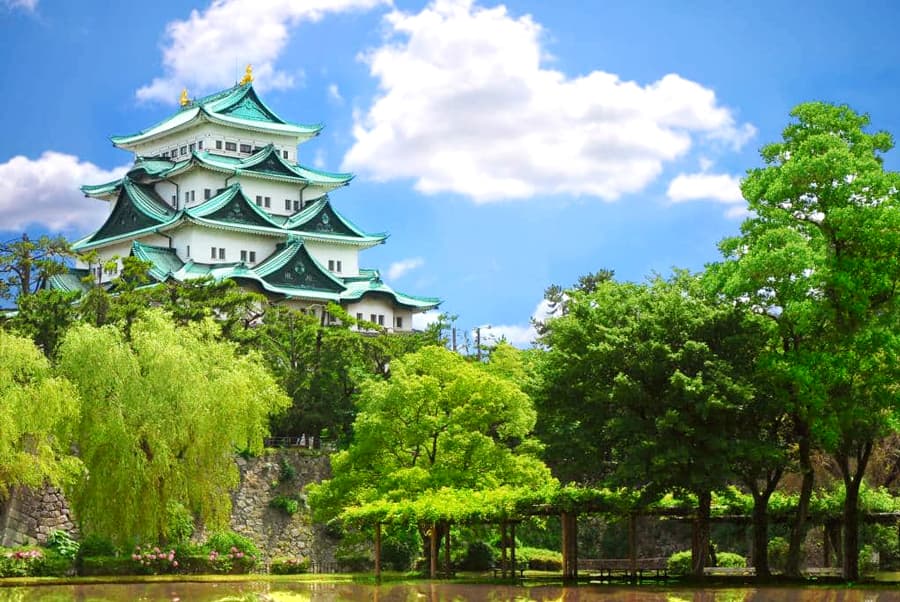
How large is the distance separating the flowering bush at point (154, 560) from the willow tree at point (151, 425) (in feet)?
1.29

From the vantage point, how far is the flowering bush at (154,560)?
119 feet

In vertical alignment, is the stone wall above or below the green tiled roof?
below

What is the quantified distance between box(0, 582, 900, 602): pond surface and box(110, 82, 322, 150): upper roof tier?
1680 inches

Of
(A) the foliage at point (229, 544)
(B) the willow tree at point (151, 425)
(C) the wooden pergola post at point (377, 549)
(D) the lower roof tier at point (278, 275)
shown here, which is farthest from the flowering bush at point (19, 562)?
(D) the lower roof tier at point (278, 275)

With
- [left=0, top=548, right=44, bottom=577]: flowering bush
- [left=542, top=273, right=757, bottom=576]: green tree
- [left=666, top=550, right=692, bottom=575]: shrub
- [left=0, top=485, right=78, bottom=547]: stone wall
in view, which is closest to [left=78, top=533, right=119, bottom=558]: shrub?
[left=0, top=548, right=44, bottom=577]: flowering bush

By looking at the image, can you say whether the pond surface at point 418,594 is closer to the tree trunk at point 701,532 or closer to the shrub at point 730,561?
the tree trunk at point 701,532

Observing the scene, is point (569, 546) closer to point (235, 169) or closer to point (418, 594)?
point (418, 594)

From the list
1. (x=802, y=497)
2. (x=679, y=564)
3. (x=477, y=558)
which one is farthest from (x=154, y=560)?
(x=802, y=497)

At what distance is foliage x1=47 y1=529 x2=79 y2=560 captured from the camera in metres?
36.3

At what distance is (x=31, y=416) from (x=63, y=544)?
18.9ft

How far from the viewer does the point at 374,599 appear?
2852 centimetres

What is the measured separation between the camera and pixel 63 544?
37.2 meters

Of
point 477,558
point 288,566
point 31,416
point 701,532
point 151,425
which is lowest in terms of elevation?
point 288,566

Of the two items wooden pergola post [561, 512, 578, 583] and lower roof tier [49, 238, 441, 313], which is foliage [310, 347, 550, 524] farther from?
lower roof tier [49, 238, 441, 313]
